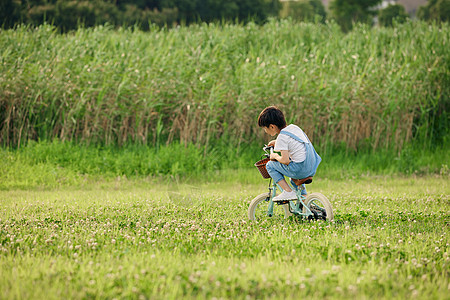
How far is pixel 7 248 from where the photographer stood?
15.2 feet

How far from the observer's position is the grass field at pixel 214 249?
350 cm

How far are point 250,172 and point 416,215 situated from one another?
4771mm

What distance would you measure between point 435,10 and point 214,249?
1875 inches

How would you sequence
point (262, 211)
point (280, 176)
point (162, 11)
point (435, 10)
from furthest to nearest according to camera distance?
point (435, 10), point (162, 11), point (262, 211), point (280, 176)

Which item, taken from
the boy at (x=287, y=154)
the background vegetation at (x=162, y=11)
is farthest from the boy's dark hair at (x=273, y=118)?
the background vegetation at (x=162, y=11)

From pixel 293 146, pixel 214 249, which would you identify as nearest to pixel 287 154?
pixel 293 146

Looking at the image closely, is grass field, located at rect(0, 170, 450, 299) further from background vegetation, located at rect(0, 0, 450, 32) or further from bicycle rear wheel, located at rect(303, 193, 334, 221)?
background vegetation, located at rect(0, 0, 450, 32)

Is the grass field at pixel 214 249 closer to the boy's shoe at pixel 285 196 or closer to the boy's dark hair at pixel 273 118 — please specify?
the boy's shoe at pixel 285 196

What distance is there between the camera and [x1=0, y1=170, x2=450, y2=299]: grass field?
3500 mm

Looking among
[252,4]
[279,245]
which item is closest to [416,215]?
[279,245]

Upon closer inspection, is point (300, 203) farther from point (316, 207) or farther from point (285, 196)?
point (285, 196)

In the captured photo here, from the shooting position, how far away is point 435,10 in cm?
4503

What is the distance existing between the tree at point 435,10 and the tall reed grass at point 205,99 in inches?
1211

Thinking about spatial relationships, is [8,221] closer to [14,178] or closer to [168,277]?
[168,277]
